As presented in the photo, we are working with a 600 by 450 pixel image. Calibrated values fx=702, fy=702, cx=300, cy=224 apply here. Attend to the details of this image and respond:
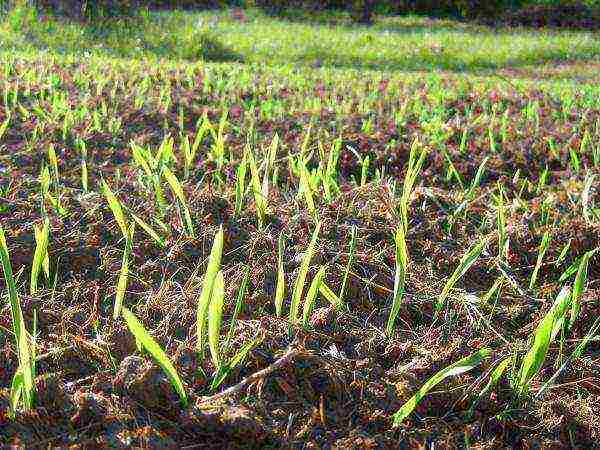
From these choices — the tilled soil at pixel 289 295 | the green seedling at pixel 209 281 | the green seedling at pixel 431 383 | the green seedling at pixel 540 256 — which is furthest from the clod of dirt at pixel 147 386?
the green seedling at pixel 540 256

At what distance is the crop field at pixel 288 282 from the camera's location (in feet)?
4.71

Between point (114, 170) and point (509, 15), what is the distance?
1262 centimetres

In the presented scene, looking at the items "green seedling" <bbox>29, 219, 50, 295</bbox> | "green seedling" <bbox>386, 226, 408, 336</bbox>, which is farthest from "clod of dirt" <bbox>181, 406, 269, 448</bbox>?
"green seedling" <bbox>29, 219, 50, 295</bbox>

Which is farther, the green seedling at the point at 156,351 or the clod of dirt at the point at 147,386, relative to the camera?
the clod of dirt at the point at 147,386

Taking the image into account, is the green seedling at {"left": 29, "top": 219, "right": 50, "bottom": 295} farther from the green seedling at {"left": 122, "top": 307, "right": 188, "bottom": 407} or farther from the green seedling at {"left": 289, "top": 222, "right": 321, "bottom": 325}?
the green seedling at {"left": 289, "top": 222, "right": 321, "bottom": 325}

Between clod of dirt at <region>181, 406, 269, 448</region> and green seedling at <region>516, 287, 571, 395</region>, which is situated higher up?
green seedling at <region>516, 287, 571, 395</region>

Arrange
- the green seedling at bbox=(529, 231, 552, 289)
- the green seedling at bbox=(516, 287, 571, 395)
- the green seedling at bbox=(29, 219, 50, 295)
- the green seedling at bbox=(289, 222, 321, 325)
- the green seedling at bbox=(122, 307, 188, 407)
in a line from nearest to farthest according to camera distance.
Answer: the green seedling at bbox=(122, 307, 188, 407) < the green seedling at bbox=(516, 287, 571, 395) < the green seedling at bbox=(289, 222, 321, 325) < the green seedling at bbox=(29, 219, 50, 295) < the green seedling at bbox=(529, 231, 552, 289)

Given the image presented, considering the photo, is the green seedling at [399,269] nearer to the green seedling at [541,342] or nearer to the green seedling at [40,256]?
the green seedling at [541,342]

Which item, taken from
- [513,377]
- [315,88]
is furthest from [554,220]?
[315,88]

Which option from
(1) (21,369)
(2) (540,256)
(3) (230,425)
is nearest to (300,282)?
(3) (230,425)

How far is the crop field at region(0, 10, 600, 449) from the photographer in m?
1.44

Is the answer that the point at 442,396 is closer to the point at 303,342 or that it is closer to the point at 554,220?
the point at 303,342

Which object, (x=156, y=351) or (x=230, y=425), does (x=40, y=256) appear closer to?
(x=156, y=351)

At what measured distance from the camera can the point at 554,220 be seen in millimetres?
2391
